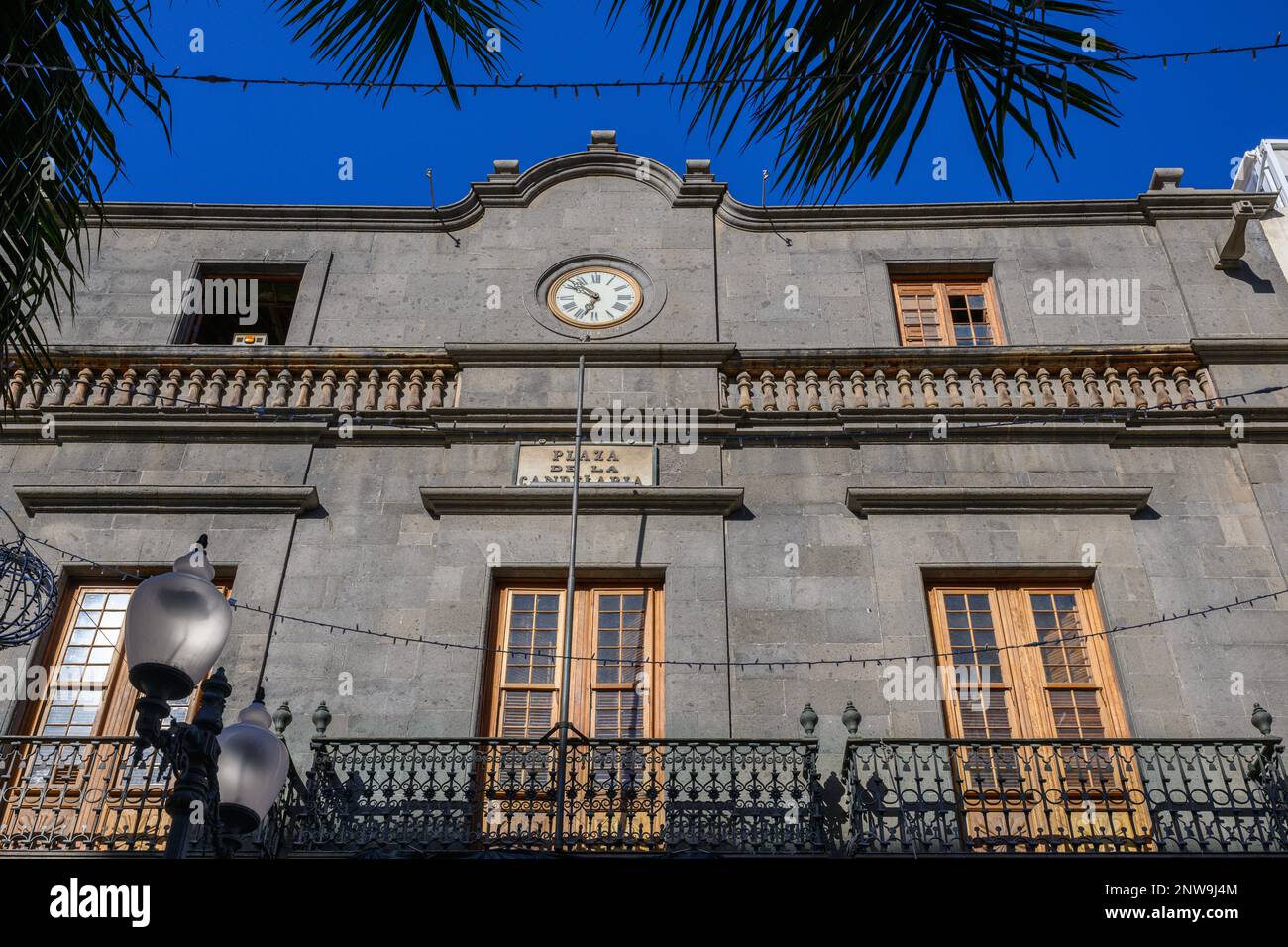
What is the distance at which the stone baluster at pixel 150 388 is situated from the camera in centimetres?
1452

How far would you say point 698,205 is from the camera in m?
16.8

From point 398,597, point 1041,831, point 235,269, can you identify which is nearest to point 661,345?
point 398,597

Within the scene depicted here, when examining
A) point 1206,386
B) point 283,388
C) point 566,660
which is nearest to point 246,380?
point 283,388

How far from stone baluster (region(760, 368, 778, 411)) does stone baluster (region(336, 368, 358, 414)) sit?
436cm

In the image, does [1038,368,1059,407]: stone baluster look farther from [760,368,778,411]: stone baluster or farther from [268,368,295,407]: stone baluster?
[268,368,295,407]: stone baluster

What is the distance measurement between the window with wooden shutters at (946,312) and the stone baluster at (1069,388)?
3.07 feet

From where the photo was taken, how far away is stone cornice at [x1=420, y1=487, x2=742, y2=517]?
13391 millimetres

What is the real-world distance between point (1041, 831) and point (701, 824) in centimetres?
265

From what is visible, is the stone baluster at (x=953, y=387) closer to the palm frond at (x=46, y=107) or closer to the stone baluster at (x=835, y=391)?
the stone baluster at (x=835, y=391)

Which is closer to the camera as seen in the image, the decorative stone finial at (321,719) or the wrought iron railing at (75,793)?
the wrought iron railing at (75,793)

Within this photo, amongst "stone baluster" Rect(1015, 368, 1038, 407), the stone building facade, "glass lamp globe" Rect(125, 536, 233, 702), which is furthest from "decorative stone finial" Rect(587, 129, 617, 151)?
"glass lamp globe" Rect(125, 536, 233, 702)

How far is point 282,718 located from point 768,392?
20.4 ft

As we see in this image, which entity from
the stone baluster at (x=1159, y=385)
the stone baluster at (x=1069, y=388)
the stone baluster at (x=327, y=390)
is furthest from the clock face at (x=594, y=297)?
the stone baluster at (x=1159, y=385)

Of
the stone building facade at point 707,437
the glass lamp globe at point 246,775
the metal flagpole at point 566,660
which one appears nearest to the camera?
the glass lamp globe at point 246,775
